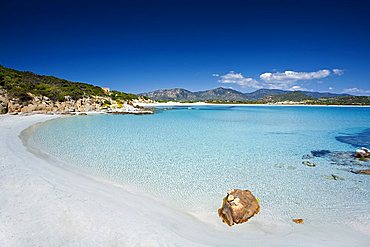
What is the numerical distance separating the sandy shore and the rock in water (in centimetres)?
18

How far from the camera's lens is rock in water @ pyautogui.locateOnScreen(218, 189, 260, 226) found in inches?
205

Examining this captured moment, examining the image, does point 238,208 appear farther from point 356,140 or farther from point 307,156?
point 356,140

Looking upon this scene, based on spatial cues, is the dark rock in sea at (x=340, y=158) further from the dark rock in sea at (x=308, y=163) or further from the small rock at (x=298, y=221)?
the small rock at (x=298, y=221)

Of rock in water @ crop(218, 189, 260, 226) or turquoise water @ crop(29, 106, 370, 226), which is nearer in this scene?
rock in water @ crop(218, 189, 260, 226)

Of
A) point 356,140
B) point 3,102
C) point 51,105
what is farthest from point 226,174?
point 51,105

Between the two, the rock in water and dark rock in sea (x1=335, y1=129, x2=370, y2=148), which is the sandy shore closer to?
the rock in water

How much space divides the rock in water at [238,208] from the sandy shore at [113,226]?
179 mm

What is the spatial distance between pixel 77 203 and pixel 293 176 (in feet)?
24.7

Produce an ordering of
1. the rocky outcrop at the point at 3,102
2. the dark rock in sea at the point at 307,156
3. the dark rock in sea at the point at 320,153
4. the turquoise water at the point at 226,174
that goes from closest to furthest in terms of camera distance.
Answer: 1. the turquoise water at the point at 226,174
2. the dark rock in sea at the point at 307,156
3. the dark rock in sea at the point at 320,153
4. the rocky outcrop at the point at 3,102

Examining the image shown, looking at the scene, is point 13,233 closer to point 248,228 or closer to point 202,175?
point 248,228

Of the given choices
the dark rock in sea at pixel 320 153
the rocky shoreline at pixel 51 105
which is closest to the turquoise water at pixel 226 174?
the dark rock in sea at pixel 320 153

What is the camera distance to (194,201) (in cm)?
645

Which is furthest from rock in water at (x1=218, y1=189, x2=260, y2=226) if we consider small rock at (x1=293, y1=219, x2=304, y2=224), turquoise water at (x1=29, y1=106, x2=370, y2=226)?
small rock at (x1=293, y1=219, x2=304, y2=224)

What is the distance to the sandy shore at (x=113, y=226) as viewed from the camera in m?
4.21
